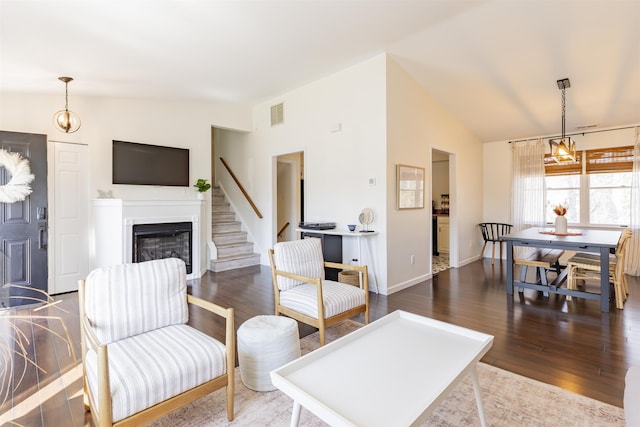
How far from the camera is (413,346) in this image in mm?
1891

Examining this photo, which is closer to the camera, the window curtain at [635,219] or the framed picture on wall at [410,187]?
the framed picture on wall at [410,187]

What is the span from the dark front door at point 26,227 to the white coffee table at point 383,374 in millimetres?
4239

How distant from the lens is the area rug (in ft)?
6.09

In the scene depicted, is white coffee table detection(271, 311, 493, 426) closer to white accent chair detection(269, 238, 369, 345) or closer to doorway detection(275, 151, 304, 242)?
white accent chair detection(269, 238, 369, 345)

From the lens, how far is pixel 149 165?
204 inches

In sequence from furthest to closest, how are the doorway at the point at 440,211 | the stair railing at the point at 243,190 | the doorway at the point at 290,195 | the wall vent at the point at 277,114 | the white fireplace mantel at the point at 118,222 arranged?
the doorway at the point at 440,211, the doorway at the point at 290,195, the stair railing at the point at 243,190, the wall vent at the point at 277,114, the white fireplace mantel at the point at 118,222

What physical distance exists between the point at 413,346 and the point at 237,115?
221 inches

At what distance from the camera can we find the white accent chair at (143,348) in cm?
150

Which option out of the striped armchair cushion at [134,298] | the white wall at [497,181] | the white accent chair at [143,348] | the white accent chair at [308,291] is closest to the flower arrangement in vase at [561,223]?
the white wall at [497,181]

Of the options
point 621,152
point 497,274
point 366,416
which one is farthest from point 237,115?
point 621,152

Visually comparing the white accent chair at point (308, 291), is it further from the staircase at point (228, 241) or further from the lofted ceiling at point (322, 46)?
the staircase at point (228, 241)

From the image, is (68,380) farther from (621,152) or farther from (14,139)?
(621,152)

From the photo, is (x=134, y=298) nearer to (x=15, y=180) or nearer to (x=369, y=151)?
(x=15, y=180)

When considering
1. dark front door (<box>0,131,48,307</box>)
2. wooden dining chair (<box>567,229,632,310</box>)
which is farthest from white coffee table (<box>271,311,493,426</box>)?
dark front door (<box>0,131,48,307</box>)
